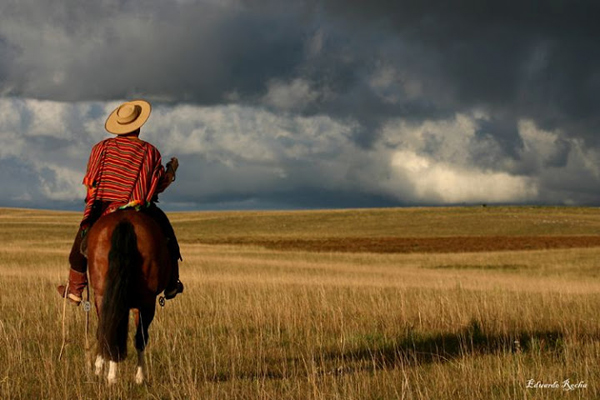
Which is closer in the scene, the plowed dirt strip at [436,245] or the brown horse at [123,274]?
the brown horse at [123,274]

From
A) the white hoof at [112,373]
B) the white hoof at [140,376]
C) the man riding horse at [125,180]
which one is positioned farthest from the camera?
the man riding horse at [125,180]

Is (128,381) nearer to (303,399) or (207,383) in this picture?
(207,383)

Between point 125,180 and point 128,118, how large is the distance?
82cm

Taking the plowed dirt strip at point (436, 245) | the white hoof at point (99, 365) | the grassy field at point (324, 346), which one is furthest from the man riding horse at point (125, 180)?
the plowed dirt strip at point (436, 245)

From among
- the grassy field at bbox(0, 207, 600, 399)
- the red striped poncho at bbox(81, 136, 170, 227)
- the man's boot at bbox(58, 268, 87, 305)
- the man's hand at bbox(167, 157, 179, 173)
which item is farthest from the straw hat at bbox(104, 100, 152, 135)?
the grassy field at bbox(0, 207, 600, 399)

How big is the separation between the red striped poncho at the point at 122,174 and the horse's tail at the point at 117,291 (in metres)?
0.80

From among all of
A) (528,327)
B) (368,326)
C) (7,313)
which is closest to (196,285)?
(7,313)

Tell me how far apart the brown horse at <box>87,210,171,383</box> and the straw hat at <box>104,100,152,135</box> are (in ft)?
4.03

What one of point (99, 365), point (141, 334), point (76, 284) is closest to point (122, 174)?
point (76, 284)

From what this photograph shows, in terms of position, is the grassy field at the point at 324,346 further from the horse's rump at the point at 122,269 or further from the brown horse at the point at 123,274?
the horse's rump at the point at 122,269

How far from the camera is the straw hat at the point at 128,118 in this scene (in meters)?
7.53

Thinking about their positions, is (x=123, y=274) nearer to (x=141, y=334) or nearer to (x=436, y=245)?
(x=141, y=334)

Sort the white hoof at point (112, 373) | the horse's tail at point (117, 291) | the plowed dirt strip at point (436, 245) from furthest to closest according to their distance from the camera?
the plowed dirt strip at point (436, 245) < the white hoof at point (112, 373) < the horse's tail at point (117, 291)

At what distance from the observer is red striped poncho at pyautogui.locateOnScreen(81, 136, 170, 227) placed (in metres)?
7.26
